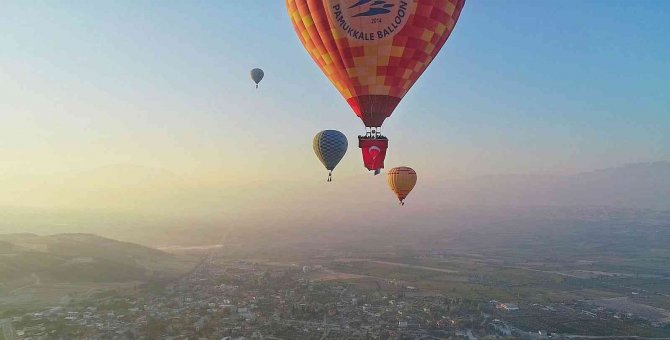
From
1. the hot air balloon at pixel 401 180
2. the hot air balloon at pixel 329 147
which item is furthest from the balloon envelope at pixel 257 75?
the hot air balloon at pixel 401 180

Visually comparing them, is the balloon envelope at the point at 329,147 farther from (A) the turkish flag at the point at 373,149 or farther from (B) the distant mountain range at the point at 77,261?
(B) the distant mountain range at the point at 77,261

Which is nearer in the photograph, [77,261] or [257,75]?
[257,75]

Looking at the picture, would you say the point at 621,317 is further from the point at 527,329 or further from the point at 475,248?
the point at 475,248

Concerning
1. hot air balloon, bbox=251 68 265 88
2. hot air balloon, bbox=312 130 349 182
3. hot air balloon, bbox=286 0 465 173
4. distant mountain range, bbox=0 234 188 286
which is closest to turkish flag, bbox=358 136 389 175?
hot air balloon, bbox=286 0 465 173

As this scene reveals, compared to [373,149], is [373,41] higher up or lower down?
higher up

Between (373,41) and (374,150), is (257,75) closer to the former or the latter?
(374,150)

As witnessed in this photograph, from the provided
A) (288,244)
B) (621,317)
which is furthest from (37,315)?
(288,244)

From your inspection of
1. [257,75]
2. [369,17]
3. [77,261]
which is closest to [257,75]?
[257,75]
